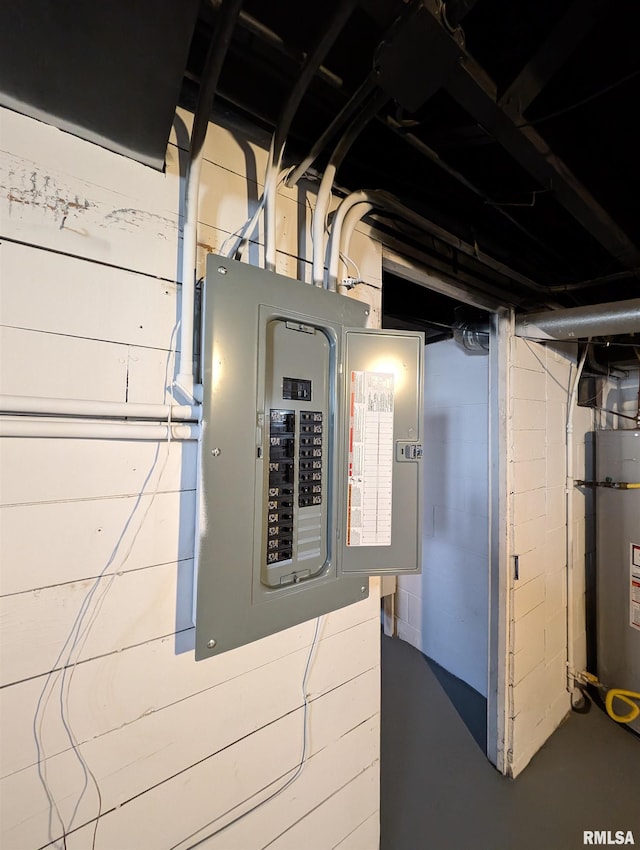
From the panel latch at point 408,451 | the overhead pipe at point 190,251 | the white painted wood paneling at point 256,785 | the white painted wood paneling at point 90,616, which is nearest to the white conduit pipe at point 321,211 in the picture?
the overhead pipe at point 190,251

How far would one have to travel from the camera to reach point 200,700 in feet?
2.22

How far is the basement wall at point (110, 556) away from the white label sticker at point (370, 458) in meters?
0.33

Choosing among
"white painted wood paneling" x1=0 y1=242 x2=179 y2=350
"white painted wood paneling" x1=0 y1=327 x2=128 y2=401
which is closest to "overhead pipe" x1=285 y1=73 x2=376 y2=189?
"white painted wood paneling" x1=0 y1=242 x2=179 y2=350

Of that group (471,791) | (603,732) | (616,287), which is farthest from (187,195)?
(603,732)

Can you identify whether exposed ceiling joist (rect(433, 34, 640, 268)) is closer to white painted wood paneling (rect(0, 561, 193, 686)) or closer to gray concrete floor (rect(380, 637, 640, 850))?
white painted wood paneling (rect(0, 561, 193, 686))

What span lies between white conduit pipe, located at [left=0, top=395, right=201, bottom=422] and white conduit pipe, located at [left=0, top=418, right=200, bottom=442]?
2 centimetres

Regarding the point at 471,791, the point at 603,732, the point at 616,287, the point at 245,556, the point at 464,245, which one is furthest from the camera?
the point at 603,732

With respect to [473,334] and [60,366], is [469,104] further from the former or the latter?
[473,334]

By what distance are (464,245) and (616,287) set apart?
1.12 metres

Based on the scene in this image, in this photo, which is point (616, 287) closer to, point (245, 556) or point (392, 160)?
point (392, 160)

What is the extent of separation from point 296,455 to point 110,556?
14.9 inches

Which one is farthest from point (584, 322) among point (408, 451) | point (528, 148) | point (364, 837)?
point (364, 837)

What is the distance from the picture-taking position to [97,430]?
573 millimetres

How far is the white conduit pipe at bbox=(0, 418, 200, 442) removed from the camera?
51 centimetres
